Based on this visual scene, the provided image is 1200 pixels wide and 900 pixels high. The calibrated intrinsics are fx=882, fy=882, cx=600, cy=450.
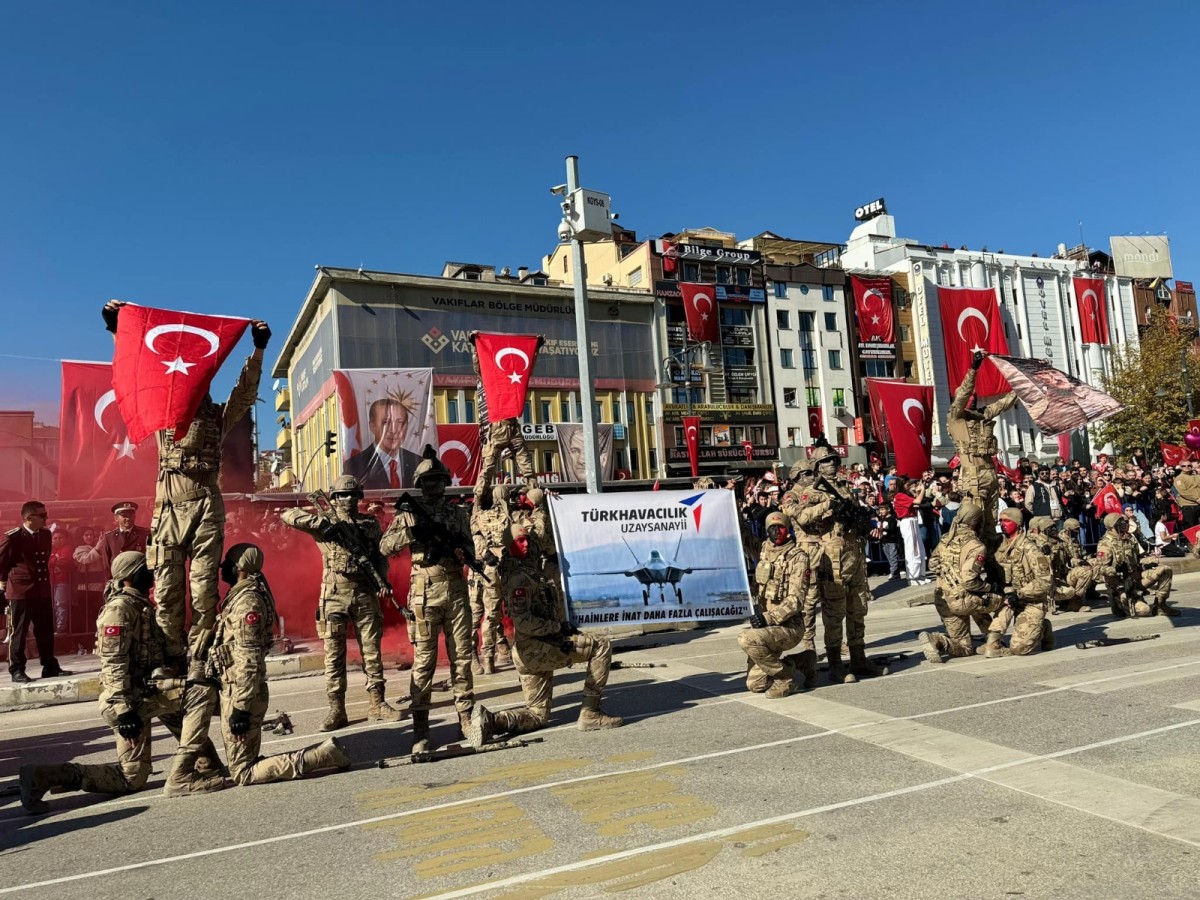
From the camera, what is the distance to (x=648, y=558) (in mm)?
11961

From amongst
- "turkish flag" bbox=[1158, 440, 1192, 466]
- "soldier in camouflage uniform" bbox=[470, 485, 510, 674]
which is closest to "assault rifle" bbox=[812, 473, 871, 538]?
"soldier in camouflage uniform" bbox=[470, 485, 510, 674]

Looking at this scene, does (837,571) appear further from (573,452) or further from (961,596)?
(573,452)

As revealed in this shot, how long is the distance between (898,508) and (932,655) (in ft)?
24.1

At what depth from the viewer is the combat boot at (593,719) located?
7270 mm

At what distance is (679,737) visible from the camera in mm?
6848

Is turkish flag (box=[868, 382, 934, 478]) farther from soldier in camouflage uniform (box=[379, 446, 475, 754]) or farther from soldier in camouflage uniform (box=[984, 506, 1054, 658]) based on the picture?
soldier in camouflage uniform (box=[379, 446, 475, 754])

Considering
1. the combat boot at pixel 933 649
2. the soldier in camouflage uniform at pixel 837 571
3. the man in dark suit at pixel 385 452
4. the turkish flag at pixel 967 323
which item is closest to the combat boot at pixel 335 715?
the soldier in camouflage uniform at pixel 837 571

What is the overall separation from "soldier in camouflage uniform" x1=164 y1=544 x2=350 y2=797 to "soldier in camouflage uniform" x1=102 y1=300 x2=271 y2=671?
3.66ft

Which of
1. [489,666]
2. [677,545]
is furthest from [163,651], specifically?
[677,545]

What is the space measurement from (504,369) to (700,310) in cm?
3731

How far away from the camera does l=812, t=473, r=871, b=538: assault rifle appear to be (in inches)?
365

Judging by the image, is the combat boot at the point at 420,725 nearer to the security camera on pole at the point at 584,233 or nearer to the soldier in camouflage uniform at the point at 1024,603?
the soldier in camouflage uniform at the point at 1024,603

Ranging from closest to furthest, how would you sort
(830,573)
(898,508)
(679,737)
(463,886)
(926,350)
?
(463,886), (679,737), (830,573), (898,508), (926,350)

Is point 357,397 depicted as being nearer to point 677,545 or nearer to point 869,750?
point 677,545
